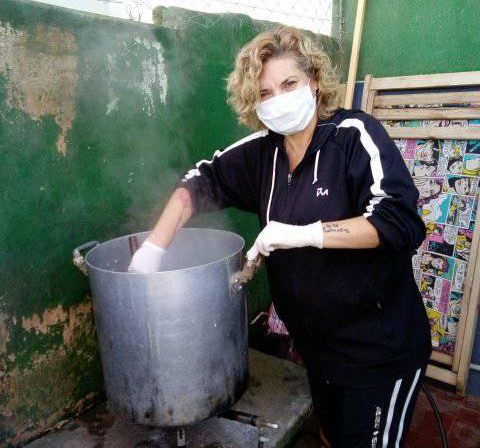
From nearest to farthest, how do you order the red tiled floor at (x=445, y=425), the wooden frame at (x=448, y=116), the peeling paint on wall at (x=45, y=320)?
the peeling paint on wall at (x=45, y=320)
the red tiled floor at (x=445, y=425)
the wooden frame at (x=448, y=116)

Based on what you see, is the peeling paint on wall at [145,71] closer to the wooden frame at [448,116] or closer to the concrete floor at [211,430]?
the concrete floor at [211,430]

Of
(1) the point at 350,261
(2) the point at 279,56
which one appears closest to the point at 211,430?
(1) the point at 350,261

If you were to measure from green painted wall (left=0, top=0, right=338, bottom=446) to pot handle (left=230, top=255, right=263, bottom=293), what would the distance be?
0.83 metres

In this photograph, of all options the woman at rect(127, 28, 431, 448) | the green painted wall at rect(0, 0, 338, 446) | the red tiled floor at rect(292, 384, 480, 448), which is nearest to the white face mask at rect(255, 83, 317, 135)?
the woman at rect(127, 28, 431, 448)

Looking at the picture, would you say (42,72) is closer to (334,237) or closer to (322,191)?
(322,191)

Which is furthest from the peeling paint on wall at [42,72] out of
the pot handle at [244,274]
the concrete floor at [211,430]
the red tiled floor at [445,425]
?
the red tiled floor at [445,425]

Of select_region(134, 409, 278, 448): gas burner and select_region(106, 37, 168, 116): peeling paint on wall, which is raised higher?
select_region(106, 37, 168, 116): peeling paint on wall

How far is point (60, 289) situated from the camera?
199 cm

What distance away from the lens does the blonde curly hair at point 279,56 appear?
1.66m

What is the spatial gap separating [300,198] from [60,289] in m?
1.20

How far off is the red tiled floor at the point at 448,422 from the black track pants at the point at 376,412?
115 centimetres

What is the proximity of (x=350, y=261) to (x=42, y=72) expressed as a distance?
1.47 meters

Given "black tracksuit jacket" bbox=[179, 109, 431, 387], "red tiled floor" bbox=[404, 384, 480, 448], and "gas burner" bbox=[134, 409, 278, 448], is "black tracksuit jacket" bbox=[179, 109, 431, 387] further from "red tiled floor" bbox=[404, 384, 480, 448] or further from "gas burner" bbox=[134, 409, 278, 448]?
"red tiled floor" bbox=[404, 384, 480, 448]

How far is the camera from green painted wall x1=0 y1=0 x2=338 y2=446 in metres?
1.76
